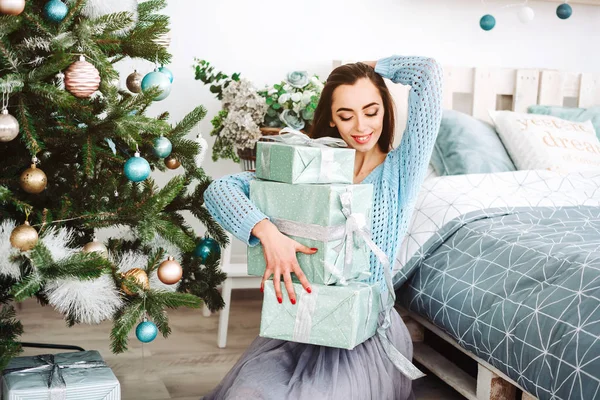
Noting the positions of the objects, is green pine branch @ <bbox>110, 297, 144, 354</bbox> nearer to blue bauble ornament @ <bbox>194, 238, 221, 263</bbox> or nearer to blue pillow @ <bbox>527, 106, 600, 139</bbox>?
blue bauble ornament @ <bbox>194, 238, 221, 263</bbox>

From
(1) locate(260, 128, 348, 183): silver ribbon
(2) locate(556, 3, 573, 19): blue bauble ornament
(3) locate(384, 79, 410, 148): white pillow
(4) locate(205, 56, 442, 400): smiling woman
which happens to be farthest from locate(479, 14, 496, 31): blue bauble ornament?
(1) locate(260, 128, 348, 183): silver ribbon

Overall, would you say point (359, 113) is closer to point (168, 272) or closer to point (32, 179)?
point (168, 272)

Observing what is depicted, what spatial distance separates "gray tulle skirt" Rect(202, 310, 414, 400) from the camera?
4.21 ft

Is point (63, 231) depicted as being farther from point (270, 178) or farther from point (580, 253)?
point (580, 253)

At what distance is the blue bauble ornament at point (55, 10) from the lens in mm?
1177

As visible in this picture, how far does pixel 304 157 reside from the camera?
120 cm

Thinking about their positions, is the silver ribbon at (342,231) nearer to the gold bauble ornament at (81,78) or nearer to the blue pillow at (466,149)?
the gold bauble ornament at (81,78)

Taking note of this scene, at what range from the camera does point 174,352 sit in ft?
7.04

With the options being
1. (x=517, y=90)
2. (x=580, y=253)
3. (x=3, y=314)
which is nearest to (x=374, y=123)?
(x=580, y=253)

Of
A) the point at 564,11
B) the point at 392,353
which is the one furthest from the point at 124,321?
the point at 564,11

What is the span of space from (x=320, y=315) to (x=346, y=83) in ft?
1.88

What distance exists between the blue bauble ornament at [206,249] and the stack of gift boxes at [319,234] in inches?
11.8

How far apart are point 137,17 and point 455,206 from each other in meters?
1.07

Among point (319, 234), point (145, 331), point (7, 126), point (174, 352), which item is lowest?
point (174, 352)
